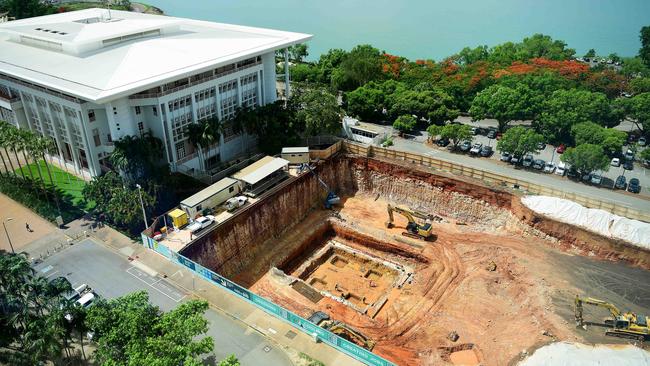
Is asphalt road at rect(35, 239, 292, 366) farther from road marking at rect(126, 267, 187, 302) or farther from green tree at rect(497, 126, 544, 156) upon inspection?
green tree at rect(497, 126, 544, 156)

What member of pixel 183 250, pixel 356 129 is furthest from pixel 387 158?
pixel 183 250

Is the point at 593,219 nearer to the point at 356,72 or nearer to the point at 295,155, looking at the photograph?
the point at 295,155

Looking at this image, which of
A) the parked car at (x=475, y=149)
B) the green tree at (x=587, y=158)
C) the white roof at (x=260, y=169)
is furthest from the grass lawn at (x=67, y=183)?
the green tree at (x=587, y=158)

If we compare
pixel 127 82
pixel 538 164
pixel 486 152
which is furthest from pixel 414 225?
pixel 127 82

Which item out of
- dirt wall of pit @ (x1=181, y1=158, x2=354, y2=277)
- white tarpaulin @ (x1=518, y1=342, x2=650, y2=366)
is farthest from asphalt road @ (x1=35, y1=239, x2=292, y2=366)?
white tarpaulin @ (x1=518, y1=342, x2=650, y2=366)

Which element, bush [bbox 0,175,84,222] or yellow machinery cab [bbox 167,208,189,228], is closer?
yellow machinery cab [bbox 167,208,189,228]

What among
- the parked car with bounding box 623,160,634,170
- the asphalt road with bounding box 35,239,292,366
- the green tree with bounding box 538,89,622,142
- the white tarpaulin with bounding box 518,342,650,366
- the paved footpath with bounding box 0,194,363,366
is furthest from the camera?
the green tree with bounding box 538,89,622,142

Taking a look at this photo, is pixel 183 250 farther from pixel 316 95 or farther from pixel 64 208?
pixel 316 95
